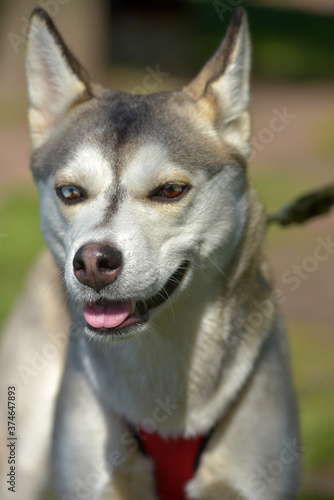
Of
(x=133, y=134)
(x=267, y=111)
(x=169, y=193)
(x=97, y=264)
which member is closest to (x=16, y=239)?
(x=133, y=134)

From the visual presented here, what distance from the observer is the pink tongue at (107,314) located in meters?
3.60

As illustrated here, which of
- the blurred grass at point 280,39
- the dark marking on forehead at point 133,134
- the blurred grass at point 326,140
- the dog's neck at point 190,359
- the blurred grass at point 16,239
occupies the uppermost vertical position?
the dark marking on forehead at point 133,134

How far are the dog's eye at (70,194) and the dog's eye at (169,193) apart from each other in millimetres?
326

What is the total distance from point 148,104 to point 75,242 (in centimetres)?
92

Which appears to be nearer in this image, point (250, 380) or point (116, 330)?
point (116, 330)

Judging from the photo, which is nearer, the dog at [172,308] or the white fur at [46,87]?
the dog at [172,308]

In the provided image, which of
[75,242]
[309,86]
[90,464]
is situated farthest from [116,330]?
[309,86]

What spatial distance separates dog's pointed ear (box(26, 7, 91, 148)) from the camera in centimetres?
416

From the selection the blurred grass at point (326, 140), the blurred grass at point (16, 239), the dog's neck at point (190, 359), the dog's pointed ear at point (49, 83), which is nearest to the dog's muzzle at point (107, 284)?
the dog's neck at point (190, 359)

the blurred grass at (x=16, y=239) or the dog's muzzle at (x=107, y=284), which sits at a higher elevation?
the dog's muzzle at (x=107, y=284)

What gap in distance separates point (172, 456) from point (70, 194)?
1395mm

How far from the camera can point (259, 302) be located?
423 centimetres

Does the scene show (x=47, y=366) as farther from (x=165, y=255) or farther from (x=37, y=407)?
(x=165, y=255)

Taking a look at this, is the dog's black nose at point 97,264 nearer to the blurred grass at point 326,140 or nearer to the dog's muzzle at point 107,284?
the dog's muzzle at point 107,284
